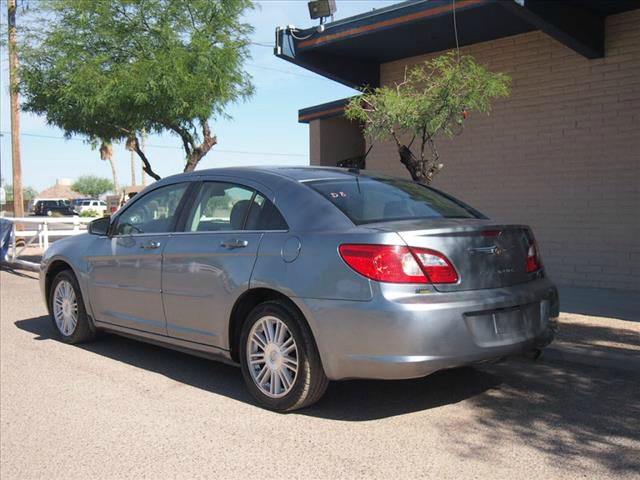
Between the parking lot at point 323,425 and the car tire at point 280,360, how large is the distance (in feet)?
0.50

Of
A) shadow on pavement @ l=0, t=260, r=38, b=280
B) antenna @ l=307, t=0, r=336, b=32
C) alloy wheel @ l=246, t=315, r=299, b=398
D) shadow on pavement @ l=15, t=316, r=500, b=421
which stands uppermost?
antenna @ l=307, t=0, r=336, b=32

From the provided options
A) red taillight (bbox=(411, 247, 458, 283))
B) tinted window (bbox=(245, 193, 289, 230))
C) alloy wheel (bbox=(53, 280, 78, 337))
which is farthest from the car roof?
alloy wheel (bbox=(53, 280, 78, 337))

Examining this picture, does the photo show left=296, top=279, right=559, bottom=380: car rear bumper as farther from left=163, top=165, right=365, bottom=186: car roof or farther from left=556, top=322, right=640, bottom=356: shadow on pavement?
left=556, top=322, right=640, bottom=356: shadow on pavement

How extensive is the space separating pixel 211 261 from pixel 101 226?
1.97 meters

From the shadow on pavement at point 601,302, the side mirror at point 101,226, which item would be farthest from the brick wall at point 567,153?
the side mirror at point 101,226

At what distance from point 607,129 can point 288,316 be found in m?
7.01

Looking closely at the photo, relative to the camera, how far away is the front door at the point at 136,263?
5699 mm

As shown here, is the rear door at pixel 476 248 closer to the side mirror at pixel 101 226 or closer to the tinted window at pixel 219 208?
the tinted window at pixel 219 208

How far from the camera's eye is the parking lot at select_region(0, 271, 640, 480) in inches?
151

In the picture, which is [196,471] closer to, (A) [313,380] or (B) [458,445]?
(A) [313,380]

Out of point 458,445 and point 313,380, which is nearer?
point 458,445

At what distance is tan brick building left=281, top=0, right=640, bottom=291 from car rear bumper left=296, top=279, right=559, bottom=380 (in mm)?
5642

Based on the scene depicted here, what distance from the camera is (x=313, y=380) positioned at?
4.48 meters

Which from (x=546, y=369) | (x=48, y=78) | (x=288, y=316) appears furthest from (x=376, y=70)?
(x=288, y=316)
